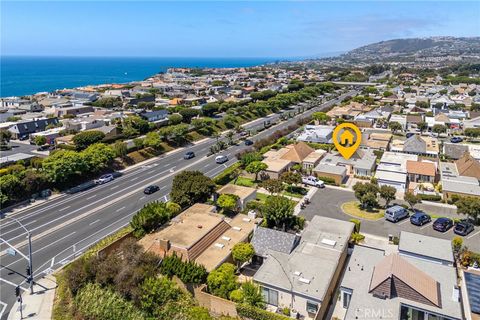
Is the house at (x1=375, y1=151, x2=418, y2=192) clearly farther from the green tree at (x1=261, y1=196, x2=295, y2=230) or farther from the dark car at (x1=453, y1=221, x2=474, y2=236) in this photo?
the green tree at (x1=261, y1=196, x2=295, y2=230)

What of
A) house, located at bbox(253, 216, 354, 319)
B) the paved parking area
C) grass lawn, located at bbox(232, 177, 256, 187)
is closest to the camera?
house, located at bbox(253, 216, 354, 319)

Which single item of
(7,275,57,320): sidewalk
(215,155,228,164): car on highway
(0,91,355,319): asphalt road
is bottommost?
(0,91,355,319): asphalt road

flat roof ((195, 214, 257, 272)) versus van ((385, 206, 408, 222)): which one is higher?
flat roof ((195, 214, 257, 272))

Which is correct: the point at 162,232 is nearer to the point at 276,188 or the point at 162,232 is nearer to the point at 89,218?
the point at 89,218

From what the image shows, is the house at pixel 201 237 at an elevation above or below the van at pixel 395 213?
above

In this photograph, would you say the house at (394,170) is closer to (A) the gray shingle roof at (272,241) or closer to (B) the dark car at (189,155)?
(A) the gray shingle roof at (272,241)

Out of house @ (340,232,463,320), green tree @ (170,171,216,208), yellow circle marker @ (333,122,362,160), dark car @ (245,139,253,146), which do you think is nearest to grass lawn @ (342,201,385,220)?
house @ (340,232,463,320)

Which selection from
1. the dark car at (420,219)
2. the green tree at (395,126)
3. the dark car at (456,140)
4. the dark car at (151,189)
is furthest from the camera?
the green tree at (395,126)

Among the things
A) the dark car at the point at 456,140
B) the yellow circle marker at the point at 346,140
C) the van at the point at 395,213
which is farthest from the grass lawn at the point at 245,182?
the dark car at the point at 456,140
